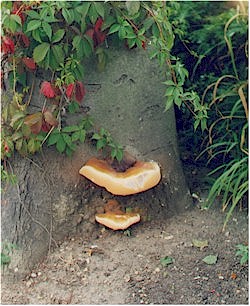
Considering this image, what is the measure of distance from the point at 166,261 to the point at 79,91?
83 cm

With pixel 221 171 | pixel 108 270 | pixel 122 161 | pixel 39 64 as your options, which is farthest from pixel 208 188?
pixel 39 64

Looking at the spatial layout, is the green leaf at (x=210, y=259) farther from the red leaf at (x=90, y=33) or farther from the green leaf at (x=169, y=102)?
the red leaf at (x=90, y=33)

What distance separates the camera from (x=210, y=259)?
9.27 feet

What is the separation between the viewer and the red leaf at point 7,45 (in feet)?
8.66

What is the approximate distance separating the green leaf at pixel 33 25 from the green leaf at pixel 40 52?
0.09m

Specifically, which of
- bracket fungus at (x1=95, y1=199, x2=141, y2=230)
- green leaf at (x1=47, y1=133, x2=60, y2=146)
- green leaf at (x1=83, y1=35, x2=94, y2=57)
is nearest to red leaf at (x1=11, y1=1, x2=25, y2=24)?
green leaf at (x1=83, y1=35, x2=94, y2=57)

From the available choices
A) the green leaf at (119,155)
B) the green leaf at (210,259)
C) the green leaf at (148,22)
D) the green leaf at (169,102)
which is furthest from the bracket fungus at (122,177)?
the green leaf at (148,22)

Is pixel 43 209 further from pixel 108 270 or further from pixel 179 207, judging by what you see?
pixel 179 207

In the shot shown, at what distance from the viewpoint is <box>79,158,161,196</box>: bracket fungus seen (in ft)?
9.11

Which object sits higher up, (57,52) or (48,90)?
(57,52)

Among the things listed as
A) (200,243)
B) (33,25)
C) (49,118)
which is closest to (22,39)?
(33,25)

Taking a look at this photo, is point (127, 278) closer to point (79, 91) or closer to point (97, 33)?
point (79, 91)

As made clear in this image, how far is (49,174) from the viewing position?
9.39 ft

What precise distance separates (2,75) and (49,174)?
1.58ft
